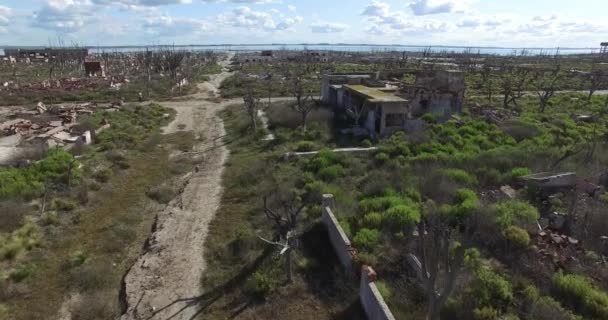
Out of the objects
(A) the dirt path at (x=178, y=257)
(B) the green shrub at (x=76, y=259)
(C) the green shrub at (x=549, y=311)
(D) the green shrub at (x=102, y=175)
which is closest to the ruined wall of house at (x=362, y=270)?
(C) the green shrub at (x=549, y=311)

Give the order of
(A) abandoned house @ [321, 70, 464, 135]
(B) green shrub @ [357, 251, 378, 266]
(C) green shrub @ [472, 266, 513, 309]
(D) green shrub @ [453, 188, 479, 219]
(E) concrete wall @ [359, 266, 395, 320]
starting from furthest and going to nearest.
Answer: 1. (A) abandoned house @ [321, 70, 464, 135]
2. (D) green shrub @ [453, 188, 479, 219]
3. (B) green shrub @ [357, 251, 378, 266]
4. (C) green shrub @ [472, 266, 513, 309]
5. (E) concrete wall @ [359, 266, 395, 320]

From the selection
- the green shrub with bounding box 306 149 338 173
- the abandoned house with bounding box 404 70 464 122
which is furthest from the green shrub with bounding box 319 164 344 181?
the abandoned house with bounding box 404 70 464 122

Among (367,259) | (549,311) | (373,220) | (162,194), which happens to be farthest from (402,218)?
(162,194)

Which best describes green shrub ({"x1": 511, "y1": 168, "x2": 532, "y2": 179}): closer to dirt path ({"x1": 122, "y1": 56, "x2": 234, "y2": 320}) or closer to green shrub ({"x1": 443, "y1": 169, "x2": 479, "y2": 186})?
green shrub ({"x1": 443, "y1": 169, "x2": 479, "y2": 186})

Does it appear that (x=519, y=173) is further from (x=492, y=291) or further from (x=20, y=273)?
(x=20, y=273)

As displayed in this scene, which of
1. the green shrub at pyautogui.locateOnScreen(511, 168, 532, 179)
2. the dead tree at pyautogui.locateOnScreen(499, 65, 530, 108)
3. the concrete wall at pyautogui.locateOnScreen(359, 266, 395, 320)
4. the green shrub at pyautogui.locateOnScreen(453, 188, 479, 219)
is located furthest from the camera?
the dead tree at pyautogui.locateOnScreen(499, 65, 530, 108)

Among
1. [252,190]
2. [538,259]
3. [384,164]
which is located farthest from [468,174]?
[252,190]
